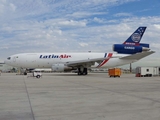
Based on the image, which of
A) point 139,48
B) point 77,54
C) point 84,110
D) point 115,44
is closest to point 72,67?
point 77,54

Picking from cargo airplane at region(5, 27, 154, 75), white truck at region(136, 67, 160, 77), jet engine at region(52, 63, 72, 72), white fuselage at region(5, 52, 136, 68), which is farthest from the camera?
white fuselage at region(5, 52, 136, 68)

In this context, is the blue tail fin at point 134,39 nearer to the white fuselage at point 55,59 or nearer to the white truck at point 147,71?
the white fuselage at point 55,59

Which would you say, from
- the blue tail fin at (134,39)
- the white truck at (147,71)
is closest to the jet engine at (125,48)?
the blue tail fin at (134,39)

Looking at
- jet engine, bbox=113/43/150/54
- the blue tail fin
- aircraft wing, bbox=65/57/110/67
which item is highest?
the blue tail fin

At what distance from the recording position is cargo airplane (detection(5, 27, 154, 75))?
121ft

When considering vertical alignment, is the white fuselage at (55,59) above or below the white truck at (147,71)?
above

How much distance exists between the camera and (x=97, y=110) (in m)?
6.42

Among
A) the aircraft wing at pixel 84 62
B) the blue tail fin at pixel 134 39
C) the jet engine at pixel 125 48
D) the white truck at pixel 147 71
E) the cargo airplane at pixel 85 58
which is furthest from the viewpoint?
the blue tail fin at pixel 134 39

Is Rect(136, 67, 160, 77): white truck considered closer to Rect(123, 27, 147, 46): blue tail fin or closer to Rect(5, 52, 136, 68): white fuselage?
Rect(5, 52, 136, 68): white fuselage

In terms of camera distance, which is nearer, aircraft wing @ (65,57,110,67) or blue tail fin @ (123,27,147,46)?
aircraft wing @ (65,57,110,67)

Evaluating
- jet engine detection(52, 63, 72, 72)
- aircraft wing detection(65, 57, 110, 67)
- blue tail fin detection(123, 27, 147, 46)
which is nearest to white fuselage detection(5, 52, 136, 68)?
aircraft wing detection(65, 57, 110, 67)

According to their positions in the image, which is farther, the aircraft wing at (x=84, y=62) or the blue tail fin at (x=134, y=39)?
the blue tail fin at (x=134, y=39)

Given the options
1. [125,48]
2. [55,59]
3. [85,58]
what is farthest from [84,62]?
[125,48]

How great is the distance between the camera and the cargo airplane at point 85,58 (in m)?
36.9
